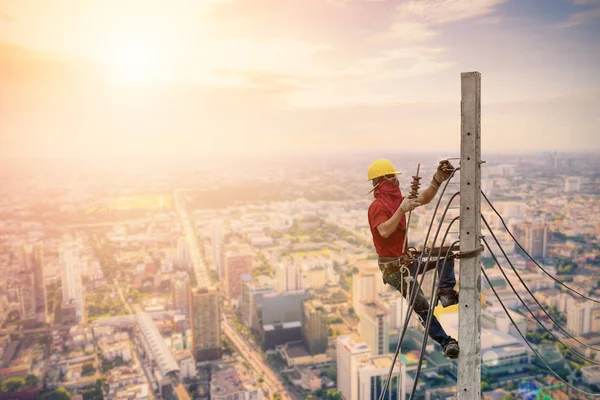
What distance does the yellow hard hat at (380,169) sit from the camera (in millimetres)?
1399

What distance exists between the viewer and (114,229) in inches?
479

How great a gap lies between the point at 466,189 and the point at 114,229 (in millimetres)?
12014

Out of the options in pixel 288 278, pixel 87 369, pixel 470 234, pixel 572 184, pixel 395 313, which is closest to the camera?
pixel 470 234

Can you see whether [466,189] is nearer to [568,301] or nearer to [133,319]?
[568,301]

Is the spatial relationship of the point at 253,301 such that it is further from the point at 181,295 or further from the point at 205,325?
the point at 181,295

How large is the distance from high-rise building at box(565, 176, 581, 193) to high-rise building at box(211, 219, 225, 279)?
726 centimetres

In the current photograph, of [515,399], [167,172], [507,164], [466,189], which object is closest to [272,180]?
[167,172]

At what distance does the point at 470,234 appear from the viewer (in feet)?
3.67

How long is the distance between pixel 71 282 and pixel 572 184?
396 inches

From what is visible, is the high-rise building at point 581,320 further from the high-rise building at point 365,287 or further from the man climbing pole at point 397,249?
the man climbing pole at point 397,249

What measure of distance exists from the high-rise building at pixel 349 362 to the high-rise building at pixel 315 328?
29.8 inches

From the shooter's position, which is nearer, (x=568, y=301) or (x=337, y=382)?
(x=337, y=382)

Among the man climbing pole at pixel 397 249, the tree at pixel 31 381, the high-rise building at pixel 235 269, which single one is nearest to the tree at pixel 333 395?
the high-rise building at pixel 235 269

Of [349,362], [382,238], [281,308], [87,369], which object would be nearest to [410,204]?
[382,238]
